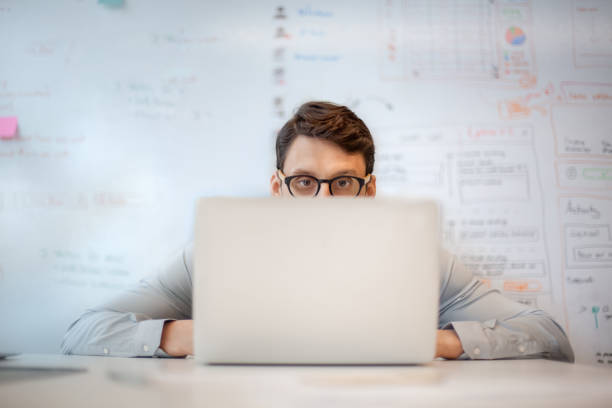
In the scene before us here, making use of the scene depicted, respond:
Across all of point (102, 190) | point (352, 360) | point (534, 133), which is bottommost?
point (352, 360)

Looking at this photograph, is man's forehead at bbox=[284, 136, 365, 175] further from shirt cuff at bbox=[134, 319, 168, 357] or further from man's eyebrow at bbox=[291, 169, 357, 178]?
shirt cuff at bbox=[134, 319, 168, 357]

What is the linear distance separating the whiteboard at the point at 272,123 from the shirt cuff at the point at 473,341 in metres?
1.18

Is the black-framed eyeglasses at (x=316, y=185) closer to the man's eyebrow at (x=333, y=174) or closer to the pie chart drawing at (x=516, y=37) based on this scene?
the man's eyebrow at (x=333, y=174)

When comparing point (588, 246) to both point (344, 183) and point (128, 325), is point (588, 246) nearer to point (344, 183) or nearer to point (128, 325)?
point (344, 183)

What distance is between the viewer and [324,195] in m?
1.20

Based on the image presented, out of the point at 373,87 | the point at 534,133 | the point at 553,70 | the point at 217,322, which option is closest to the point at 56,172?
the point at 373,87

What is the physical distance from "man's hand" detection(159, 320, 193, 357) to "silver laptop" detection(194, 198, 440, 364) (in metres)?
0.25

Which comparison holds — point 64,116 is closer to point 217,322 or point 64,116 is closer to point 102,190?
point 102,190

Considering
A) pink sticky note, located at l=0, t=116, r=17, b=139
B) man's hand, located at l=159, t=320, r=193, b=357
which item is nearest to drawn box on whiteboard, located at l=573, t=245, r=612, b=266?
man's hand, located at l=159, t=320, r=193, b=357

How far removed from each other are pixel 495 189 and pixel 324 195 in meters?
1.16

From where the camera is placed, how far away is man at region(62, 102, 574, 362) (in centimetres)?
82

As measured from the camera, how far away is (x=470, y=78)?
2.04 meters

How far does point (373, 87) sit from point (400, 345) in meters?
1.68

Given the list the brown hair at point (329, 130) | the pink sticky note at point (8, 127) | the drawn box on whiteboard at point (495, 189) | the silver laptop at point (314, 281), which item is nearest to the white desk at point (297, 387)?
the silver laptop at point (314, 281)
